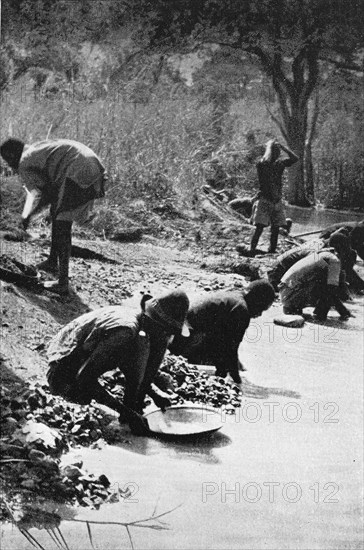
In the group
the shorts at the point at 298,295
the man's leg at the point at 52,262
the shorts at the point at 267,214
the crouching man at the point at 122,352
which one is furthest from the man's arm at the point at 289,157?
the man's leg at the point at 52,262

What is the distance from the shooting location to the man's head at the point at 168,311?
408 centimetres

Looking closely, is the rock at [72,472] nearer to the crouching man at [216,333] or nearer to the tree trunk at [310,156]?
the crouching man at [216,333]

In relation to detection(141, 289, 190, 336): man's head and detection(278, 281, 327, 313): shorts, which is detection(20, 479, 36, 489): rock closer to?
detection(141, 289, 190, 336): man's head

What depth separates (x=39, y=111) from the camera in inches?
172

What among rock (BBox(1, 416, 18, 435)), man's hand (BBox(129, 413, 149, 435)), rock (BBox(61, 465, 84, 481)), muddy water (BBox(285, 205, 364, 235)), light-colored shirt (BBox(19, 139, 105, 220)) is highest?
light-colored shirt (BBox(19, 139, 105, 220))

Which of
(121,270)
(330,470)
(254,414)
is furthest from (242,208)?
(330,470)

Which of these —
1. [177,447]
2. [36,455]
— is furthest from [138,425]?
[36,455]

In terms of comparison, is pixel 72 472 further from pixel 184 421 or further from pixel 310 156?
pixel 310 156

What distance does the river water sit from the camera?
3.98 meters

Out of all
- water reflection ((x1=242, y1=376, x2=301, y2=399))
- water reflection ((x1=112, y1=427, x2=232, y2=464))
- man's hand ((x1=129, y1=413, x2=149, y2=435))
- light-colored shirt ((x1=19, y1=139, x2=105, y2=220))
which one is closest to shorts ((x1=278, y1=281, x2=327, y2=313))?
water reflection ((x1=242, y1=376, x2=301, y2=399))

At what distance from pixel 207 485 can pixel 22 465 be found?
734 millimetres

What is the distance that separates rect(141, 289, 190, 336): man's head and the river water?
319 millimetres

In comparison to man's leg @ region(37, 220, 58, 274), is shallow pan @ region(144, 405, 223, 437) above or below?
below

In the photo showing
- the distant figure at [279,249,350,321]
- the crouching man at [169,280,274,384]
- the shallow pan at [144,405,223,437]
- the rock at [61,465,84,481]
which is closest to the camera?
the rock at [61,465,84,481]
